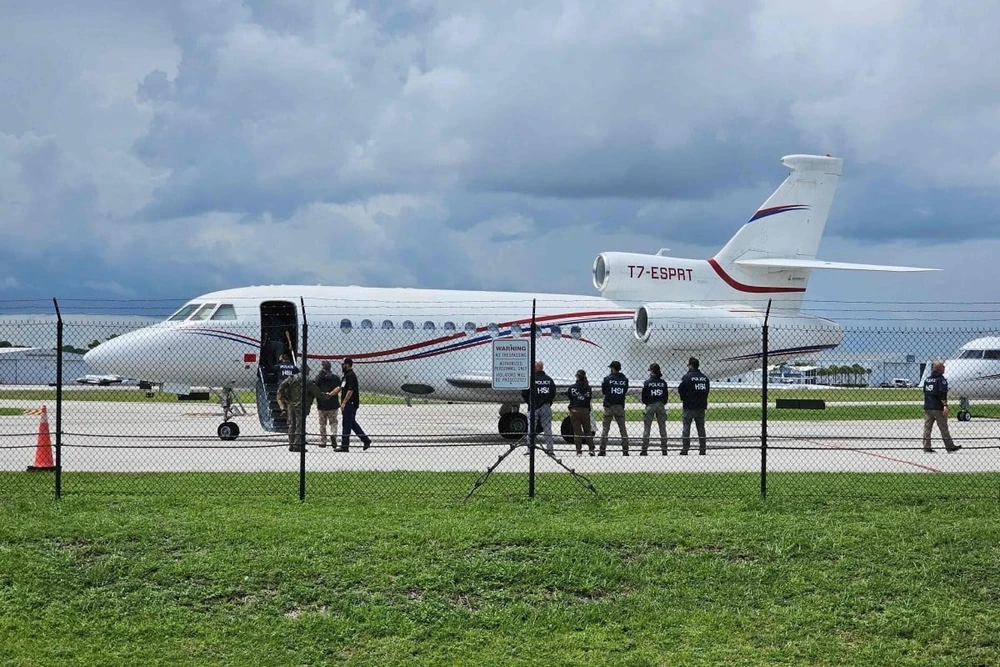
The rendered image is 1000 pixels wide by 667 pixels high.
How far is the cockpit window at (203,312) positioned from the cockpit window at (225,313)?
162 millimetres

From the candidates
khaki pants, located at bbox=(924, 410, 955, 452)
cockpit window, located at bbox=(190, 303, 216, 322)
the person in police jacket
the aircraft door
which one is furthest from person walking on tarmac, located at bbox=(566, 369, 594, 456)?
cockpit window, located at bbox=(190, 303, 216, 322)

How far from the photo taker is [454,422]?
35.2 meters

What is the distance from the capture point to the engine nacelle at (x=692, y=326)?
86.7 ft

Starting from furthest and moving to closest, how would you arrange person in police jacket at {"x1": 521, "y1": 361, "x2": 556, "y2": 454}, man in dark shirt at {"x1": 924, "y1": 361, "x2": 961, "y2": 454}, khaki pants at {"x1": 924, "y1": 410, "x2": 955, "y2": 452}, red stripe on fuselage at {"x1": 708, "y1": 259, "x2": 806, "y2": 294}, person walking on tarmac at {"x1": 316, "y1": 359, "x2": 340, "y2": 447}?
red stripe on fuselage at {"x1": 708, "y1": 259, "x2": 806, "y2": 294} < person walking on tarmac at {"x1": 316, "y1": 359, "x2": 340, "y2": 447} < man in dark shirt at {"x1": 924, "y1": 361, "x2": 961, "y2": 454} < khaki pants at {"x1": 924, "y1": 410, "x2": 955, "y2": 452} < person in police jacket at {"x1": 521, "y1": 361, "x2": 556, "y2": 454}

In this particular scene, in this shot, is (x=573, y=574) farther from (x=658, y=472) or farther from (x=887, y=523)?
(x=658, y=472)

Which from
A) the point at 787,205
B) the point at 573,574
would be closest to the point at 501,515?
the point at 573,574

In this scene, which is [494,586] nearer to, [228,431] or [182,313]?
[228,431]

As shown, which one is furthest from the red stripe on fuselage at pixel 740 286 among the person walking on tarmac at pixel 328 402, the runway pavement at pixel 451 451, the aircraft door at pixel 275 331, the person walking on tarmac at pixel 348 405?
Answer: the person walking on tarmac at pixel 348 405

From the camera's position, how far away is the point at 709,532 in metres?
10.8

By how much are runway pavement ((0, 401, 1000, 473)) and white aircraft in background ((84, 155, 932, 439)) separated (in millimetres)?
1452

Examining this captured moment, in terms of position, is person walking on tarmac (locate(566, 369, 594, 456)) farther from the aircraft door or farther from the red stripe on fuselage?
the red stripe on fuselage

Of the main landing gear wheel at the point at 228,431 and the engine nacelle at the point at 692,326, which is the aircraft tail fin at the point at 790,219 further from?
the main landing gear wheel at the point at 228,431

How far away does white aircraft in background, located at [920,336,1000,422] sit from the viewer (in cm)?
3138

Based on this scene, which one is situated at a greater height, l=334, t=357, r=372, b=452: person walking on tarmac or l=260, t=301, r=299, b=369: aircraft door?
l=260, t=301, r=299, b=369: aircraft door
